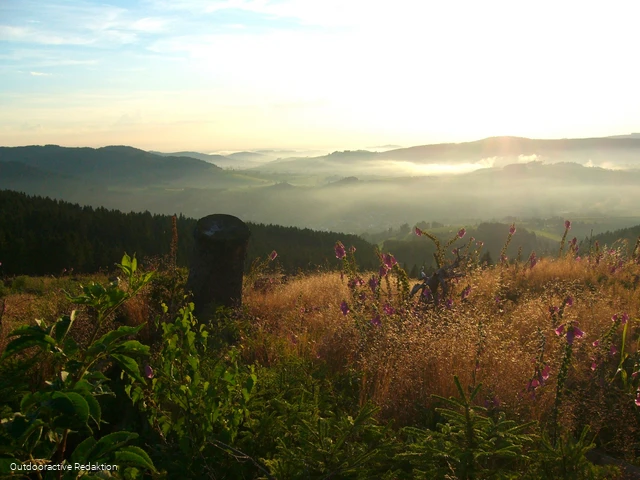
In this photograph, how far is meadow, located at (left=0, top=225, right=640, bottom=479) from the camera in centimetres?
136

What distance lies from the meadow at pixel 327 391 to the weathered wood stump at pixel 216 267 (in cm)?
34

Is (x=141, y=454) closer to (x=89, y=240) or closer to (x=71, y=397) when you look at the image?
(x=71, y=397)

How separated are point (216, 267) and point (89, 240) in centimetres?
5054

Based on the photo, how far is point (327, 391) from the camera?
3.15 meters

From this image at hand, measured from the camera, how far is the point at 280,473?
6.75ft

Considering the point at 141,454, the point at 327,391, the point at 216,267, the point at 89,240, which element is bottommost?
the point at 89,240

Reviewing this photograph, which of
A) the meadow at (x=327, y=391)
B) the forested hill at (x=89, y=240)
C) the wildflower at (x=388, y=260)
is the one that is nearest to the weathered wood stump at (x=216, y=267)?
the meadow at (x=327, y=391)

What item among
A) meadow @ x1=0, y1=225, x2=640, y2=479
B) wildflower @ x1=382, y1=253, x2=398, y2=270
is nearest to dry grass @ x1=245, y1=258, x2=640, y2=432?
meadow @ x1=0, y1=225, x2=640, y2=479

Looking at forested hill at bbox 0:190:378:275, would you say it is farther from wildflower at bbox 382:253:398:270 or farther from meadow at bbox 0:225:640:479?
meadow at bbox 0:225:640:479

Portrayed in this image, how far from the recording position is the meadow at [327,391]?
1.36 m

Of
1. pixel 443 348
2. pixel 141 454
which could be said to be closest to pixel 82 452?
pixel 141 454

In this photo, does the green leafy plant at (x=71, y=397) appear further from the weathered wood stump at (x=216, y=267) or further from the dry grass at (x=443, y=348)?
the weathered wood stump at (x=216, y=267)

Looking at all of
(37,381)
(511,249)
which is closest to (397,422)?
(37,381)

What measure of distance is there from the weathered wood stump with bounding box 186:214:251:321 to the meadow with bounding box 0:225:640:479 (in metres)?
0.34
